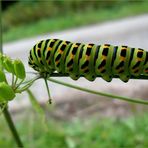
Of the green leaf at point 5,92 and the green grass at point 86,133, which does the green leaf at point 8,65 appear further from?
the green grass at point 86,133


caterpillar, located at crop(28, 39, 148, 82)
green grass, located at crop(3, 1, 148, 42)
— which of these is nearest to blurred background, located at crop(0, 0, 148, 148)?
green grass, located at crop(3, 1, 148, 42)

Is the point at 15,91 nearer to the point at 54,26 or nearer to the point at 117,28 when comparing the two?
the point at 117,28

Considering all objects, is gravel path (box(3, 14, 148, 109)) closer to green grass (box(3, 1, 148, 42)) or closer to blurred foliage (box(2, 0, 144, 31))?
green grass (box(3, 1, 148, 42))

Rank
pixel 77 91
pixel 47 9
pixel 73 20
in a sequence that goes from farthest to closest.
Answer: pixel 47 9 < pixel 73 20 < pixel 77 91

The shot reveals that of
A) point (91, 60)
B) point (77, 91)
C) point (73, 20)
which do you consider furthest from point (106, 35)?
point (91, 60)

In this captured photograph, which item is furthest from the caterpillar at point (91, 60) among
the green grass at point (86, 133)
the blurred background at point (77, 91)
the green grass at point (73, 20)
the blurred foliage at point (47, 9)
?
the blurred foliage at point (47, 9)

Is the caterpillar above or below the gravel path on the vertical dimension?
above

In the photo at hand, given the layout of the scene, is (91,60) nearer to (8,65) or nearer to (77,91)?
(8,65)
